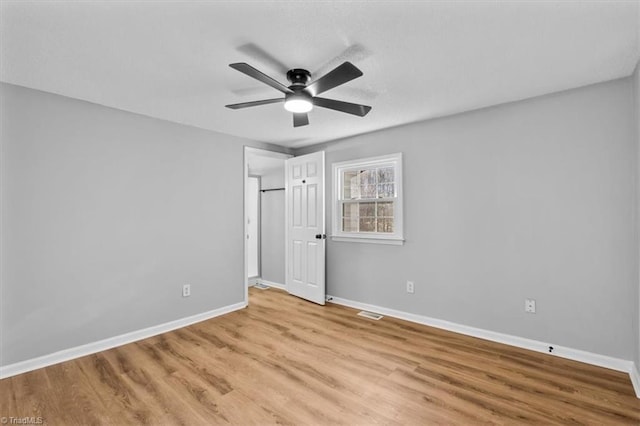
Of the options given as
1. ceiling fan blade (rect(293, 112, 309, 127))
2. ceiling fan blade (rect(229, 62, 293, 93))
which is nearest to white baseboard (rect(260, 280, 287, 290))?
ceiling fan blade (rect(293, 112, 309, 127))

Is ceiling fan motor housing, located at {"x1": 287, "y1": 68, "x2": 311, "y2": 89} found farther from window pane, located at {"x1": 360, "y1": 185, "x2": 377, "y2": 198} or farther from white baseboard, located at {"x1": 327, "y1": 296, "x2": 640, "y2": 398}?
white baseboard, located at {"x1": 327, "y1": 296, "x2": 640, "y2": 398}

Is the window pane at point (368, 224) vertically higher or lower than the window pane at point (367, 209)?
lower

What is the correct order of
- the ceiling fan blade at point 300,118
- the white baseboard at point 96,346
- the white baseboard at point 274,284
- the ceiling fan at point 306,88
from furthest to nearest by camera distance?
the white baseboard at point 274,284
the ceiling fan blade at point 300,118
the white baseboard at point 96,346
the ceiling fan at point 306,88

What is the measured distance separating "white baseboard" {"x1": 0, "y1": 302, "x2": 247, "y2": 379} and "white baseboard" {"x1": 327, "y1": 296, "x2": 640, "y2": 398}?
7.29ft

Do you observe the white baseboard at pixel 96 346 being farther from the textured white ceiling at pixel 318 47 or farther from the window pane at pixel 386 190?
the window pane at pixel 386 190

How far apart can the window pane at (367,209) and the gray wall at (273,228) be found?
173 cm

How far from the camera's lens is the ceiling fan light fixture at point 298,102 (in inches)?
87.8

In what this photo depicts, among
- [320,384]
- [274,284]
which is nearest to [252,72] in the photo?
[320,384]

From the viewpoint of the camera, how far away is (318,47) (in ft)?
6.48

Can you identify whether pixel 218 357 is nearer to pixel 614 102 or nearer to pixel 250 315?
pixel 250 315

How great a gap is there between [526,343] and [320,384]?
6.68ft

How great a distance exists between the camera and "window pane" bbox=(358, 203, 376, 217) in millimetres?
4121

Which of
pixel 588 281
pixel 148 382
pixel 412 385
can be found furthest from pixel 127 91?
pixel 588 281

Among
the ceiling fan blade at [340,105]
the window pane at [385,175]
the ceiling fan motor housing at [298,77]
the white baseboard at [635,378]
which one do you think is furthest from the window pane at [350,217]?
the white baseboard at [635,378]
